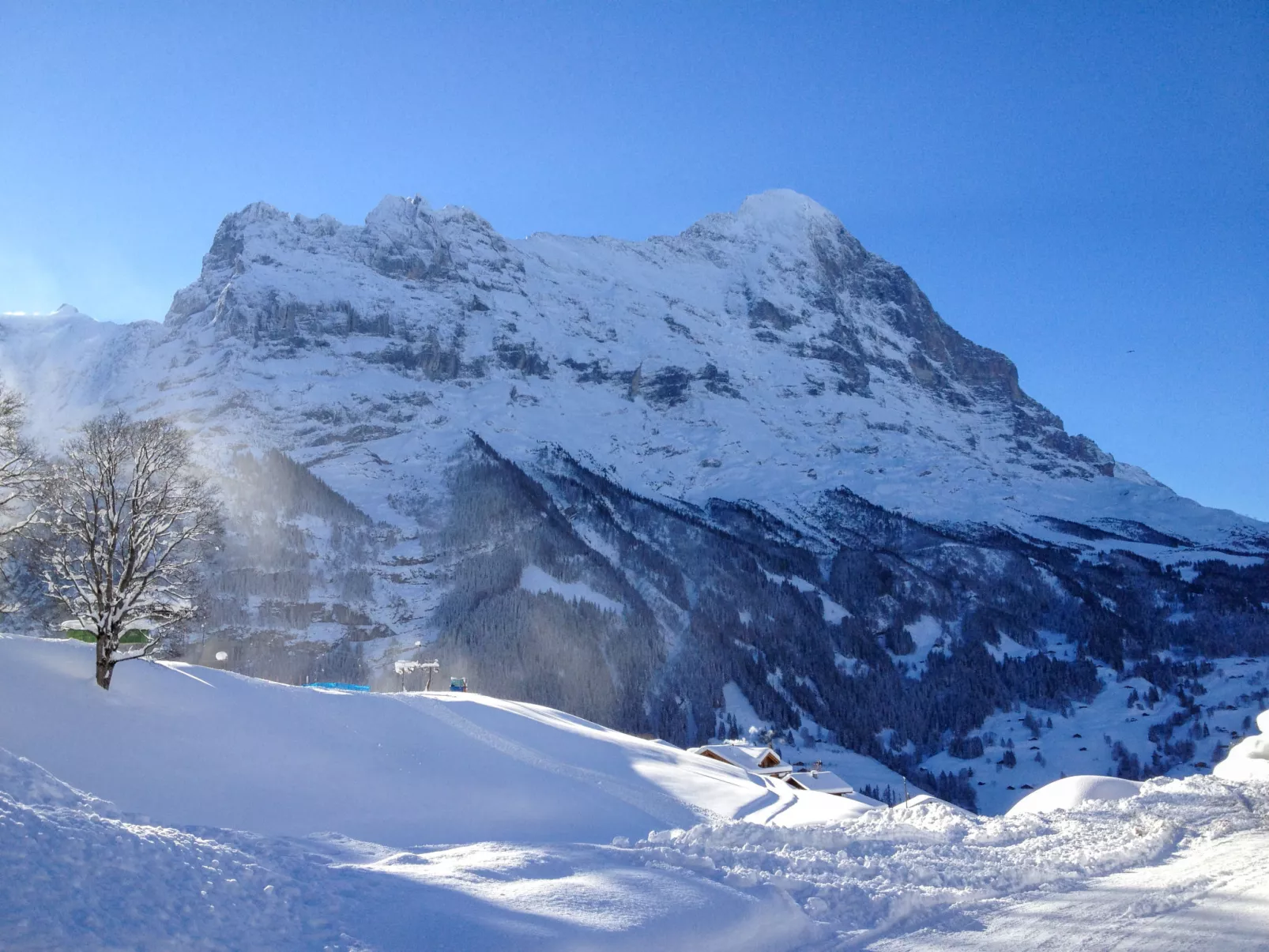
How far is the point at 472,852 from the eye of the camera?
36.4 ft

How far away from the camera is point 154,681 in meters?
19.8

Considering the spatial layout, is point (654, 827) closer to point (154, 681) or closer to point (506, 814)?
point (506, 814)

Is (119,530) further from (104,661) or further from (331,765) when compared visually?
(331,765)

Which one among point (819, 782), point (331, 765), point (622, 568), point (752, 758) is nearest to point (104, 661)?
point (331, 765)

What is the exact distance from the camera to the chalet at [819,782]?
1790 inches

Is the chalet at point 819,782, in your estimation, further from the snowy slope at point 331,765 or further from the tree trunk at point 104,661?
the tree trunk at point 104,661

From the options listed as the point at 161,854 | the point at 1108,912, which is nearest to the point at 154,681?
the point at 161,854

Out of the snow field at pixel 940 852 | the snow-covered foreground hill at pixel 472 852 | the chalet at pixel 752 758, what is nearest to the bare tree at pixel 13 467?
the snow-covered foreground hill at pixel 472 852

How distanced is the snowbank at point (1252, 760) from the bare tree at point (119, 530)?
24.7 m

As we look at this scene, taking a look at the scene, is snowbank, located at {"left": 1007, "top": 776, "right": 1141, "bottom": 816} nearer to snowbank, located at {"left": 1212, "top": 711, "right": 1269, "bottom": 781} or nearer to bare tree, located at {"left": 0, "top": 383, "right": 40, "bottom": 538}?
snowbank, located at {"left": 1212, "top": 711, "right": 1269, "bottom": 781}

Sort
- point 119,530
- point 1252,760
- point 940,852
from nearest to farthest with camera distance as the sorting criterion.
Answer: point 940,852 < point 1252,760 < point 119,530

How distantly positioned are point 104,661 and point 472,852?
474 inches

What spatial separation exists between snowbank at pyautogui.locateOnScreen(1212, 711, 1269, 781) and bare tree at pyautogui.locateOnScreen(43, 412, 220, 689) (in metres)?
24.7

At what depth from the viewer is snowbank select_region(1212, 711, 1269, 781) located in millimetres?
17989
